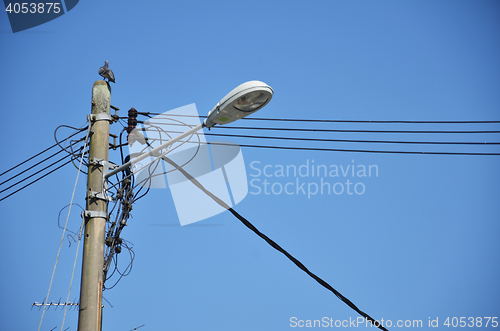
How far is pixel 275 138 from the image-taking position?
850 cm

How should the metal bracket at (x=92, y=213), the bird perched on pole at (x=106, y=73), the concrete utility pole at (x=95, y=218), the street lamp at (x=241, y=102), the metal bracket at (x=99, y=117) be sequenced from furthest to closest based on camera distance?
the bird perched on pole at (x=106, y=73) → the metal bracket at (x=99, y=117) → the metal bracket at (x=92, y=213) → the concrete utility pole at (x=95, y=218) → the street lamp at (x=241, y=102)

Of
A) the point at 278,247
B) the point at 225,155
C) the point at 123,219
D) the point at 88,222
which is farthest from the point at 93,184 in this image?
the point at 225,155

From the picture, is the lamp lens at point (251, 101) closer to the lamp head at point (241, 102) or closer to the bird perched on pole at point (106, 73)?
the lamp head at point (241, 102)

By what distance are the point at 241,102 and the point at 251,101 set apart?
0.10 meters

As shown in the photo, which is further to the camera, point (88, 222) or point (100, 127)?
point (100, 127)

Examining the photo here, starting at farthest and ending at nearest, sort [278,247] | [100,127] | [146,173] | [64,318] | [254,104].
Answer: [146,173], [278,247], [100,127], [64,318], [254,104]

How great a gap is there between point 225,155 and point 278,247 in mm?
2713

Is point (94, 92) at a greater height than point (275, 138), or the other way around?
point (275, 138)

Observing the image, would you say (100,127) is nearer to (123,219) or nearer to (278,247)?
(123,219)

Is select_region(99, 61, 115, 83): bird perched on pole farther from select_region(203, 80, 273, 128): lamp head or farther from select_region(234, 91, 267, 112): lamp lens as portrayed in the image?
select_region(234, 91, 267, 112): lamp lens

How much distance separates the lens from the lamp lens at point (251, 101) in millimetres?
4305

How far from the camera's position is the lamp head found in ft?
13.9

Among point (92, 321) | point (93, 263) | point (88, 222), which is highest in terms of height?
point (88, 222)

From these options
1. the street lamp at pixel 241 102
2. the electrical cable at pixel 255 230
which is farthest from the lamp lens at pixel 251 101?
the electrical cable at pixel 255 230
